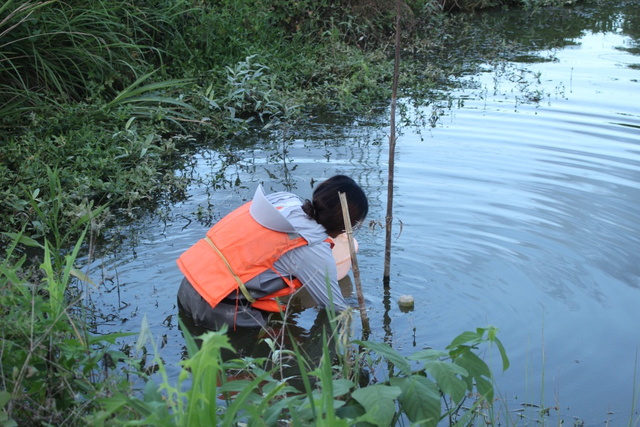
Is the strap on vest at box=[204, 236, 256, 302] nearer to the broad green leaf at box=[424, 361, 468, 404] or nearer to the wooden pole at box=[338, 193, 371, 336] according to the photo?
the wooden pole at box=[338, 193, 371, 336]

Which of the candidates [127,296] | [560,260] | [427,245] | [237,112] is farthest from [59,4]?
[560,260]

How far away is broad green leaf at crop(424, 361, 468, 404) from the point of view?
2.24 m

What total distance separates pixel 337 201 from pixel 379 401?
5.24 feet

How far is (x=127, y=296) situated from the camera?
4379mm

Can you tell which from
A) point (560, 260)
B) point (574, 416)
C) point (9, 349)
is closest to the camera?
point (9, 349)

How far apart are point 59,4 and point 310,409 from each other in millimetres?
6660

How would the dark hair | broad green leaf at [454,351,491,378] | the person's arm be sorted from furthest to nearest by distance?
1. the person's arm
2. the dark hair
3. broad green leaf at [454,351,491,378]

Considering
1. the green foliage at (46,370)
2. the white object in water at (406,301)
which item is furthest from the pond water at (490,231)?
the green foliage at (46,370)

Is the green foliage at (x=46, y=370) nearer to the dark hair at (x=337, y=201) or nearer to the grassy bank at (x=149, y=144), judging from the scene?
the grassy bank at (x=149, y=144)

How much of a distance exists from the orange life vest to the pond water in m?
0.46

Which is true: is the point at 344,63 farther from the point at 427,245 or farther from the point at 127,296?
the point at 127,296

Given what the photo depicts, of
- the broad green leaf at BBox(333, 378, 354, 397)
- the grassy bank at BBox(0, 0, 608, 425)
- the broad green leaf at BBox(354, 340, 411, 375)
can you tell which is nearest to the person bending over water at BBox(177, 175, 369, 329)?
the grassy bank at BBox(0, 0, 608, 425)

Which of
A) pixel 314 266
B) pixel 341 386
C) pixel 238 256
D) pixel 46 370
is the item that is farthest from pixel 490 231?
pixel 46 370

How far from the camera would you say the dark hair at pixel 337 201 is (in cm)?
357
